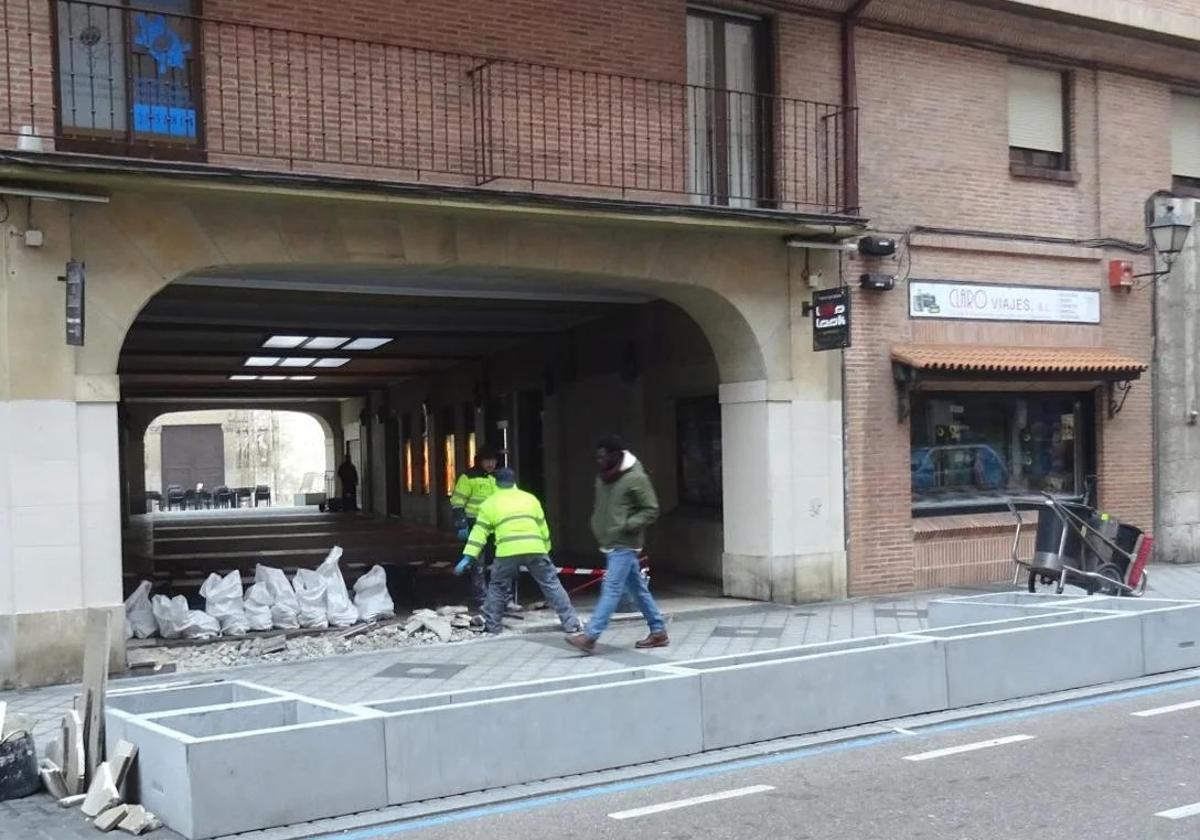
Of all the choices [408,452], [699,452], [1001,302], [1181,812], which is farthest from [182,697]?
[408,452]

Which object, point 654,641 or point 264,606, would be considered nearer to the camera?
point 654,641

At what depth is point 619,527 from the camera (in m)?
10.6

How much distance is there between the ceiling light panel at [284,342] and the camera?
64.6 feet

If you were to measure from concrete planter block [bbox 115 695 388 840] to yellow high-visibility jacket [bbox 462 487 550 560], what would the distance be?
434 cm

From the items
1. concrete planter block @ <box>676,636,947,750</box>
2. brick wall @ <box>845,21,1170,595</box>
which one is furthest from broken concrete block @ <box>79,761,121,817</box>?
brick wall @ <box>845,21,1170,595</box>

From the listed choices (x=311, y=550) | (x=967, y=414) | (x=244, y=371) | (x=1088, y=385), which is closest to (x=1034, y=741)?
(x=967, y=414)

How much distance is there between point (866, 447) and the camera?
1415cm

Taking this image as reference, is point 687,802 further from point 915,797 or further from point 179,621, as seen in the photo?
point 179,621

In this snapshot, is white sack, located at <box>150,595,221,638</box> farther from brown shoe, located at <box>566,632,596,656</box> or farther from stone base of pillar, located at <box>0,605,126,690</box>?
brown shoe, located at <box>566,632,596,656</box>

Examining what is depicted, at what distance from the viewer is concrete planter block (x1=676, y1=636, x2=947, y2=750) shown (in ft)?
25.1

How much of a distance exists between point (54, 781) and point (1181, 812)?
5.71 metres

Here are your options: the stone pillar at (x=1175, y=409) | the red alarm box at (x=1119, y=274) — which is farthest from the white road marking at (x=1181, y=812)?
the stone pillar at (x=1175, y=409)

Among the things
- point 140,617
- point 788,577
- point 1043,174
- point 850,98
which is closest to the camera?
point 140,617

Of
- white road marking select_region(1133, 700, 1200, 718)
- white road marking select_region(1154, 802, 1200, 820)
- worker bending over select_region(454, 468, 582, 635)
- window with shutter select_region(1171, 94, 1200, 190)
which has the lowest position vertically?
white road marking select_region(1133, 700, 1200, 718)
